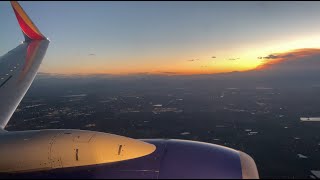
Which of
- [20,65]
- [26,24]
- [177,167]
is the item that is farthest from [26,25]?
[177,167]

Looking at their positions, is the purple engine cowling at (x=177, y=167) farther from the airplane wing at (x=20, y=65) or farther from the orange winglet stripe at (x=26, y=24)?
the orange winglet stripe at (x=26, y=24)

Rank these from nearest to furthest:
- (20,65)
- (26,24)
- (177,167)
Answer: (177,167), (20,65), (26,24)

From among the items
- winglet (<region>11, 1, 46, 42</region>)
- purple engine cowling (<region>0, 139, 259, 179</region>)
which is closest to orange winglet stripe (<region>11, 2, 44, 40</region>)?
winglet (<region>11, 1, 46, 42</region>)

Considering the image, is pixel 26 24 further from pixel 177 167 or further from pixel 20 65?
pixel 177 167

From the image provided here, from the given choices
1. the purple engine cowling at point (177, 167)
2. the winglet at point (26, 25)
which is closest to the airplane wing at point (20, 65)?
the winglet at point (26, 25)

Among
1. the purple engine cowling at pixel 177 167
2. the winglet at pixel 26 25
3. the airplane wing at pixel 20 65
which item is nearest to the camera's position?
the purple engine cowling at pixel 177 167
